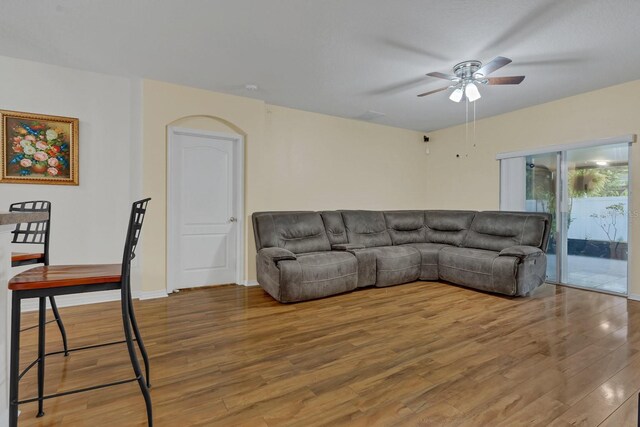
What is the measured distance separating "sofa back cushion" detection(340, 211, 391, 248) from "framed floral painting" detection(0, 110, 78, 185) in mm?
3399

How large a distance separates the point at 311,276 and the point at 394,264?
1301mm

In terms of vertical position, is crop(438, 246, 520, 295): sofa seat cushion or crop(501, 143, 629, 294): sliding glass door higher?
crop(501, 143, 629, 294): sliding glass door

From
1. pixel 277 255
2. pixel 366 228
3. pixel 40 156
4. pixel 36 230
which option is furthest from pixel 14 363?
pixel 366 228

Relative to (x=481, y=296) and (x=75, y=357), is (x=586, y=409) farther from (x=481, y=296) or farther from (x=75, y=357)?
(x=75, y=357)

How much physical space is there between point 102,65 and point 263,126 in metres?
1.89

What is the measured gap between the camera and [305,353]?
238 centimetres

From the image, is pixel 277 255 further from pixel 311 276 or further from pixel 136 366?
pixel 136 366

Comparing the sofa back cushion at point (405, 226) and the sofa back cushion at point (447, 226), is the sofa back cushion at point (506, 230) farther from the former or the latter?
the sofa back cushion at point (405, 226)

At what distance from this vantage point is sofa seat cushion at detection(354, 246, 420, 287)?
4281mm

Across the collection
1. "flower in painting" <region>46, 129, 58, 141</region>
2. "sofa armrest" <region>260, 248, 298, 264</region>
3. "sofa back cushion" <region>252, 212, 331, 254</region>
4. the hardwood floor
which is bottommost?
the hardwood floor

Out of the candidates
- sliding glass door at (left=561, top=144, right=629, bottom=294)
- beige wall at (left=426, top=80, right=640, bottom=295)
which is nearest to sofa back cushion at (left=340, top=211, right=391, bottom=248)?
beige wall at (left=426, top=80, right=640, bottom=295)

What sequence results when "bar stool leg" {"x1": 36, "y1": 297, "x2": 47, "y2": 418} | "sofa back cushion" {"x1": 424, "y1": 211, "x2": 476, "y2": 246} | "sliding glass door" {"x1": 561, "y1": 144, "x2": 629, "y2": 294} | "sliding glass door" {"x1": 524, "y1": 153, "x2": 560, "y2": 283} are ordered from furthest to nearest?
"sofa back cushion" {"x1": 424, "y1": 211, "x2": 476, "y2": 246} < "sliding glass door" {"x1": 524, "y1": 153, "x2": 560, "y2": 283} < "sliding glass door" {"x1": 561, "y1": 144, "x2": 629, "y2": 294} < "bar stool leg" {"x1": 36, "y1": 297, "x2": 47, "y2": 418}

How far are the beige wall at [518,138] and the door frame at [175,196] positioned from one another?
3732 millimetres

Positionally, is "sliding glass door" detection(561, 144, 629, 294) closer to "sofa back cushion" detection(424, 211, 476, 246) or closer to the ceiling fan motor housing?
"sofa back cushion" detection(424, 211, 476, 246)
